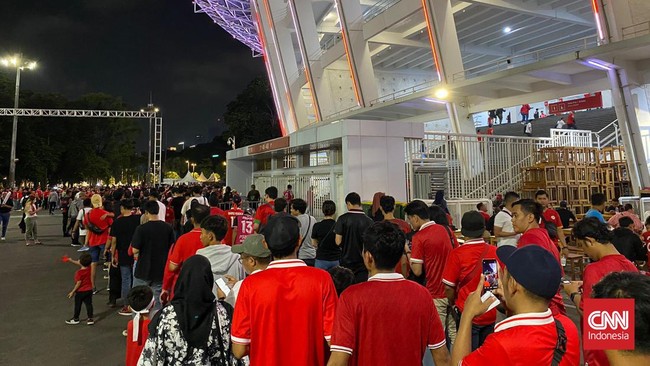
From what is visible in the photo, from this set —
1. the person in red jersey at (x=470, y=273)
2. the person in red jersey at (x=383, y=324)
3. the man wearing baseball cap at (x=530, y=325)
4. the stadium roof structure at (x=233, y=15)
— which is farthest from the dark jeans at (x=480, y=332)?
the stadium roof structure at (x=233, y=15)

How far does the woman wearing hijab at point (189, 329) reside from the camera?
2.40 m

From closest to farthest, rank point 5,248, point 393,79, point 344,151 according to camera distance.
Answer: point 344,151, point 5,248, point 393,79

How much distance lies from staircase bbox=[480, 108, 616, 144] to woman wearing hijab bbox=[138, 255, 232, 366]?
25584 millimetres

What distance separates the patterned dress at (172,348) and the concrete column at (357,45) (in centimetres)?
2101

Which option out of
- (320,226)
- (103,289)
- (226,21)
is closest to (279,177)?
(103,289)

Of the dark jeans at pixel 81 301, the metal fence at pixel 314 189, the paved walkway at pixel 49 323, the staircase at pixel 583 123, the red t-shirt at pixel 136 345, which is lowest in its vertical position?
the paved walkway at pixel 49 323

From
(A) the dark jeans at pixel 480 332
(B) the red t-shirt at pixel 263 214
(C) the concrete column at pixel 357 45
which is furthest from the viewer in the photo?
(C) the concrete column at pixel 357 45

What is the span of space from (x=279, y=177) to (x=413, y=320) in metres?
16.8

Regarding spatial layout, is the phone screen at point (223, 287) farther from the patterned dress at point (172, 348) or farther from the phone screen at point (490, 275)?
the phone screen at point (490, 275)

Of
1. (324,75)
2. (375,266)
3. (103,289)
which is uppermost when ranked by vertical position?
(324,75)

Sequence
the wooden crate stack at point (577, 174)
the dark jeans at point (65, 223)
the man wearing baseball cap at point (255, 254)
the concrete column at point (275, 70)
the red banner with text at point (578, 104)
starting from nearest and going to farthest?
the man wearing baseball cap at point (255, 254) → the dark jeans at point (65, 223) → the wooden crate stack at point (577, 174) → the red banner with text at point (578, 104) → the concrete column at point (275, 70)

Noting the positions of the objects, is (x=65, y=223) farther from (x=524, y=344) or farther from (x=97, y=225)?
(x=524, y=344)

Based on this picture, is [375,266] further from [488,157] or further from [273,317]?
[488,157]

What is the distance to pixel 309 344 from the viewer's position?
2.07m
